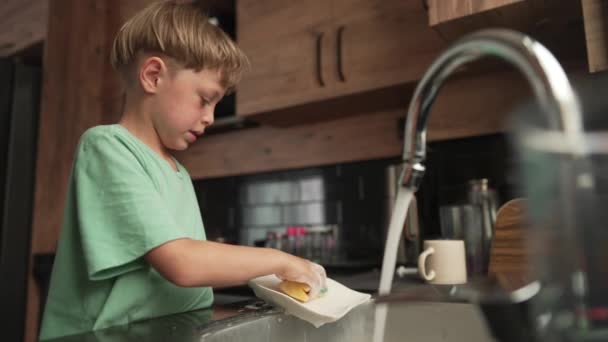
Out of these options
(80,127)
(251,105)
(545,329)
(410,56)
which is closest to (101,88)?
(80,127)

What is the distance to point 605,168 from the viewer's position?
32 cm

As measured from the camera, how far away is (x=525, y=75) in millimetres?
322

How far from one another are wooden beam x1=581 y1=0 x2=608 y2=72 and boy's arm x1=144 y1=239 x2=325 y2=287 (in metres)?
0.74

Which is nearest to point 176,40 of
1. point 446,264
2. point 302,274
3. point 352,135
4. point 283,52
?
point 302,274

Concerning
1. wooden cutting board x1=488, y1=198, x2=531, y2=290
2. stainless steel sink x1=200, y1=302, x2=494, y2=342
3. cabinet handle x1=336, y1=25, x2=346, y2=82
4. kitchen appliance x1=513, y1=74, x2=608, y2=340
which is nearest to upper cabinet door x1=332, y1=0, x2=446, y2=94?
cabinet handle x1=336, y1=25, x2=346, y2=82

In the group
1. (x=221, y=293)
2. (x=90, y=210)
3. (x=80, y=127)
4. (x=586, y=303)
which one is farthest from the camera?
(x=80, y=127)

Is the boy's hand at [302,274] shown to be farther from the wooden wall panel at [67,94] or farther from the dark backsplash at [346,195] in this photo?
the wooden wall panel at [67,94]

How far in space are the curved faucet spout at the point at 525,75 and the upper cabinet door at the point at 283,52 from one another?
1.11 m

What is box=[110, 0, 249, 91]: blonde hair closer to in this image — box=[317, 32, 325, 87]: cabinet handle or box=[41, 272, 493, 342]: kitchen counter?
box=[41, 272, 493, 342]: kitchen counter

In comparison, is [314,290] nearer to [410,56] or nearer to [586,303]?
[586,303]

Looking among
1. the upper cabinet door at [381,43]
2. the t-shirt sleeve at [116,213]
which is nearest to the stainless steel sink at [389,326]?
the t-shirt sleeve at [116,213]

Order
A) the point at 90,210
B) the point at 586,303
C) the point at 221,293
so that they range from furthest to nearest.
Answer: the point at 221,293 < the point at 90,210 < the point at 586,303

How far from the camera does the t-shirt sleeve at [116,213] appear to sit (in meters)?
0.59

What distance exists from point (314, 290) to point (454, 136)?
964mm
